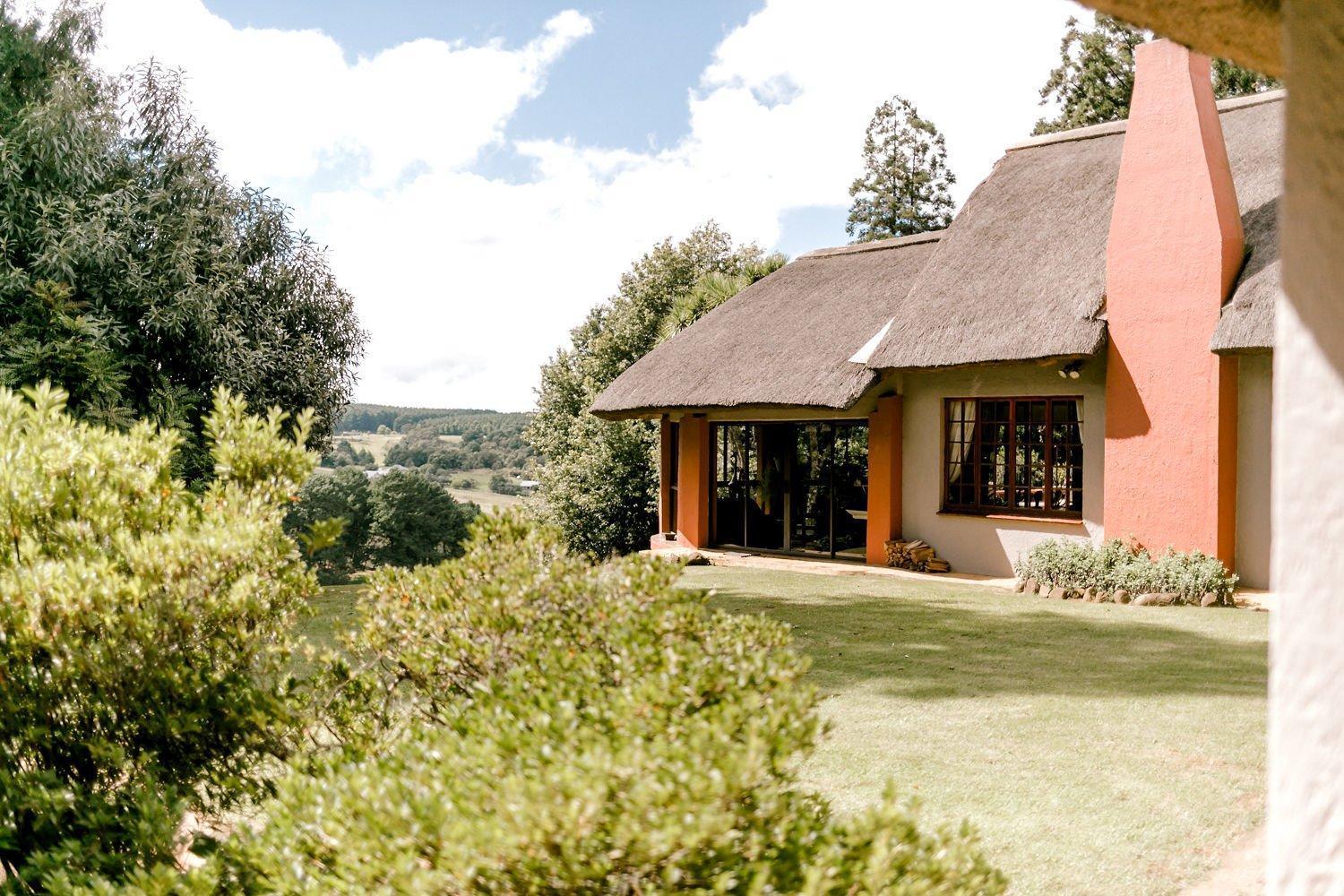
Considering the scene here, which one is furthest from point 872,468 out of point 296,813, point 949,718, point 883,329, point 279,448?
point 296,813

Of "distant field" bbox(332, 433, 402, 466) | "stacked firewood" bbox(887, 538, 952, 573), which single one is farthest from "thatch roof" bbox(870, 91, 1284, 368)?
"distant field" bbox(332, 433, 402, 466)

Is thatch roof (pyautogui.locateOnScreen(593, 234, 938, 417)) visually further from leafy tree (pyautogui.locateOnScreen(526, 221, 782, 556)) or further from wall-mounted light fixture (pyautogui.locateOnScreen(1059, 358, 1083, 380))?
leafy tree (pyautogui.locateOnScreen(526, 221, 782, 556))

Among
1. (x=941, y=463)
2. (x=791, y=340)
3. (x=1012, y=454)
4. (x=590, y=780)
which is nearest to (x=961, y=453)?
(x=941, y=463)

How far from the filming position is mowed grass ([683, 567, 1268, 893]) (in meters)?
4.40

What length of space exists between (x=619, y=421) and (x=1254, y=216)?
14.5m

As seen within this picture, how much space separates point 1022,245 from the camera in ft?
45.6

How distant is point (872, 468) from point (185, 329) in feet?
32.5

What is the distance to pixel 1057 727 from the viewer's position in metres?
6.20

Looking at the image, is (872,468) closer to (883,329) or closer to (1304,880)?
(883,329)

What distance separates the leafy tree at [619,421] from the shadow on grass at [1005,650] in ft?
36.8

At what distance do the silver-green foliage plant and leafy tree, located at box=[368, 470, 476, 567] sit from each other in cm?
1649

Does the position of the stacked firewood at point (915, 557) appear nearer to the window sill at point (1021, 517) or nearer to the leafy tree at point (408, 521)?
the window sill at point (1021, 517)

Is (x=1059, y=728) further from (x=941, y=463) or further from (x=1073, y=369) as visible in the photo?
(x=941, y=463)

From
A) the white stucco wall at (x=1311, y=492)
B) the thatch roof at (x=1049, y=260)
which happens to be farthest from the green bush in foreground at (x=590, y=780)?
the thatch roof at (x=1049, y=260)
